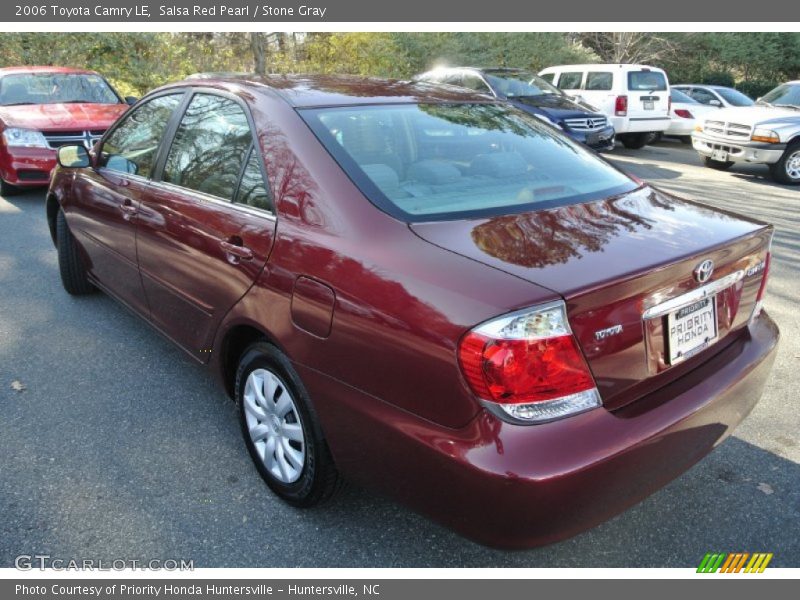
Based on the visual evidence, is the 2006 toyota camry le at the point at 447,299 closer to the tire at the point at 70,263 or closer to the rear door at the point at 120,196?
the rear door at the point at 120,196

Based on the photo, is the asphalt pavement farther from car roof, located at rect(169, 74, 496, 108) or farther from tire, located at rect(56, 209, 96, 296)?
car roof, located at rect(169, 74, 496, 108)

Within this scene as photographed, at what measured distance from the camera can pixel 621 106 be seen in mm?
12992

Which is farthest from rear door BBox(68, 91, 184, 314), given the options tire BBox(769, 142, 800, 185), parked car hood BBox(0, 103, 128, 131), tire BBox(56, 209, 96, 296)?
tire BBox(769, 142, 800, 185)

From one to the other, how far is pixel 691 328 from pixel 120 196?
2959 mm

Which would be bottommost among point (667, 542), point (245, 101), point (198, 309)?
point (667, 542)

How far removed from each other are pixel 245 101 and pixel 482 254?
142cm

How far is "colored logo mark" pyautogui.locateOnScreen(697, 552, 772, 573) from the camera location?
2324mm

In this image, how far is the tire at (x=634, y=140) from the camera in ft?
45.2

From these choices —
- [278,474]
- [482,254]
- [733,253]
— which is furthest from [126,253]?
[733,253]

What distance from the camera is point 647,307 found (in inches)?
77.8

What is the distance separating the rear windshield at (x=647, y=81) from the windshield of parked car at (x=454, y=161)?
37.2 ft

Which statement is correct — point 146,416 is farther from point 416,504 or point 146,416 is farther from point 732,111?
point 732,111

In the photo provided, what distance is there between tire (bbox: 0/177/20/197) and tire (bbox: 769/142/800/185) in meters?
10.6

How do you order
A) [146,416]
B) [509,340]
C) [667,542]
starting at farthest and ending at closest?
[146,416] → [667,542] → [509,340]
